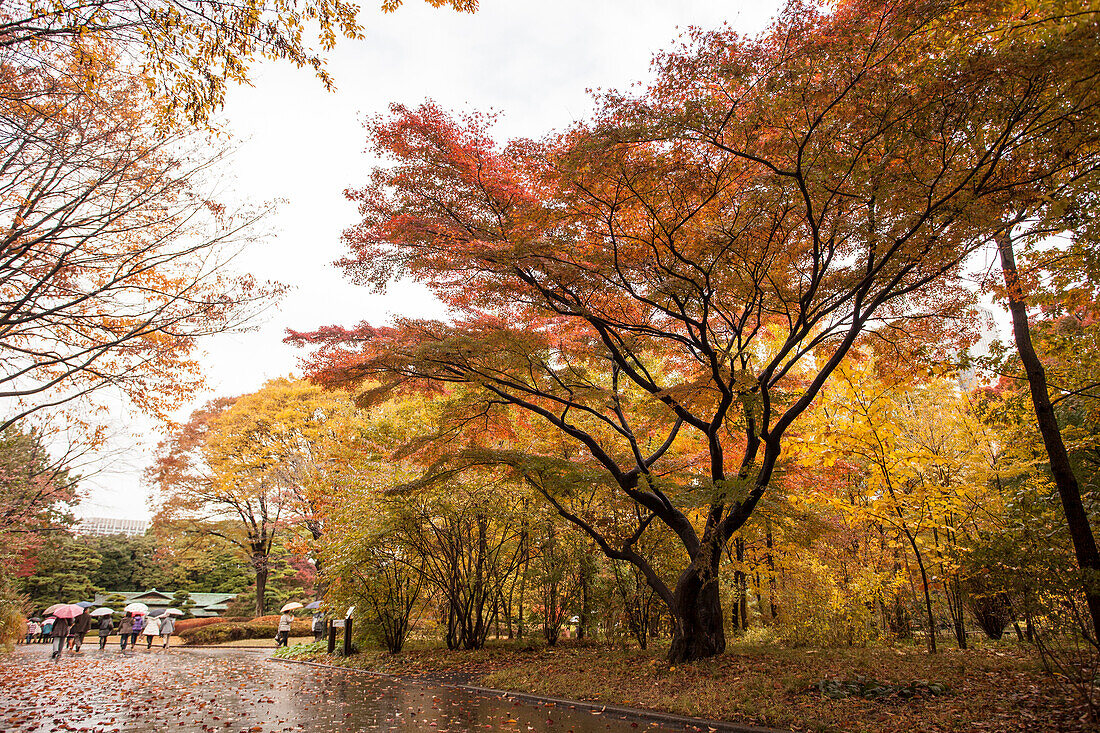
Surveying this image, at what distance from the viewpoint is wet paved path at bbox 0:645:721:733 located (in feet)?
20.1

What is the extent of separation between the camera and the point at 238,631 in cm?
2184

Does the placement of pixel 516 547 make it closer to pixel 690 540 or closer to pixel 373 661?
pixel 373 661

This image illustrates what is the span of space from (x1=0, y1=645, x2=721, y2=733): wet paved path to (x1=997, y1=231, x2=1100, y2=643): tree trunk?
188 inches

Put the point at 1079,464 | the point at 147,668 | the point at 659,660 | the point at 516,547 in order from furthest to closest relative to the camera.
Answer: the point at 516,547 → the point at 147,668 → the point at 659,660 → the point at 1079,464

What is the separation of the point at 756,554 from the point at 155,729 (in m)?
12.4

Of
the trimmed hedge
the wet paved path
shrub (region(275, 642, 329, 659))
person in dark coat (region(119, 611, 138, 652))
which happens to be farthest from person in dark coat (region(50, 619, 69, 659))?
the trimmed hedge

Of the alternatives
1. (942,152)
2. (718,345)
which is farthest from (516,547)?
(942,152)

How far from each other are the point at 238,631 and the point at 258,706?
1806 cm

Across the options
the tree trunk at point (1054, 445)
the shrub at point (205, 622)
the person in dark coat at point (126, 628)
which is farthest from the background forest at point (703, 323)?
the shrub at point (205, 622)

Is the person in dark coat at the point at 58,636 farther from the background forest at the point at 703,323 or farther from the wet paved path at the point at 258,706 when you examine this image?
the wet paved path at the point at 258,706

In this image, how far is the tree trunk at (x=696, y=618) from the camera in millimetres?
8812

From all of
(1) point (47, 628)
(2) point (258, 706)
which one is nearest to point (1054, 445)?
(2) point (258, 706)

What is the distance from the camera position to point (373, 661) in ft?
39.3

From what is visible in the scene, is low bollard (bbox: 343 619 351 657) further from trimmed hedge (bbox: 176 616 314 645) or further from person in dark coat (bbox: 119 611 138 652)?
person in dark coat (bbox: 119 611 138 652)
